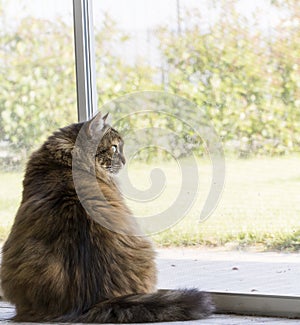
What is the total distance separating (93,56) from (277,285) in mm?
1200

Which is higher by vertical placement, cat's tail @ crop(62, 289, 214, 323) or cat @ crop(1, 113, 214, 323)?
cat @ crop(1, 113, 214, 323)

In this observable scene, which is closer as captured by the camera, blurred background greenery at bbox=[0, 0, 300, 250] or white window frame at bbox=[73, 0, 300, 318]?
blurred background greenery at bbox=[0, 0, 300, 250]

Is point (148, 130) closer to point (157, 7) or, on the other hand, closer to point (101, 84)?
point (101, 84)

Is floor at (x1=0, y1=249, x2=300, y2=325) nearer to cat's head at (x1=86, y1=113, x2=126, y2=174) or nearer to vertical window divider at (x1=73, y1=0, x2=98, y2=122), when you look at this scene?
cat's head at (x1=86, y1=113, x2=126, y2=174)

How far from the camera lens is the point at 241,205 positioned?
2.79m

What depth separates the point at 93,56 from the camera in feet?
9.98

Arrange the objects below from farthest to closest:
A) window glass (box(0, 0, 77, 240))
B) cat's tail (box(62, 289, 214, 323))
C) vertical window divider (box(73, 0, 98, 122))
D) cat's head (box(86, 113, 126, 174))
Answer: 1. window glass (box(0, 0, 77, 240))
2. vertical window divider (box(73, 0, 98, 122))
3. cat's head (box(86, 113, 126, 174))
4. cat's tail (box(62, 289, 214, 323))

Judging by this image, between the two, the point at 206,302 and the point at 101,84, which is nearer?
the point at 206,302

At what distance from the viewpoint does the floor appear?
2709 mm

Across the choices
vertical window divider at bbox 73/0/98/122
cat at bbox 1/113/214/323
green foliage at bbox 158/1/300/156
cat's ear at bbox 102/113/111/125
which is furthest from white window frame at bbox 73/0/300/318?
green foliage at bbox 158/1/300/156

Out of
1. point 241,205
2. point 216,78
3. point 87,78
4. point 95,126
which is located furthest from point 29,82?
point 241,205

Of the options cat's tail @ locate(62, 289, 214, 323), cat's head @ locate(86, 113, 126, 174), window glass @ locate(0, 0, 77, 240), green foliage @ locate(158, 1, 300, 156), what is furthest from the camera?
window glass @ locate(0, 0, 77, 240)

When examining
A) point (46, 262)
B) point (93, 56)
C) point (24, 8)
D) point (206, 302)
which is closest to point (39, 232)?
point (46, 262)

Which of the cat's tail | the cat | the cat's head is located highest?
the cat's head
